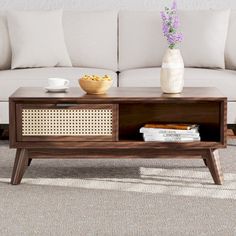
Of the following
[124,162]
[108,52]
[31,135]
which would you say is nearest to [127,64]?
[108,52]

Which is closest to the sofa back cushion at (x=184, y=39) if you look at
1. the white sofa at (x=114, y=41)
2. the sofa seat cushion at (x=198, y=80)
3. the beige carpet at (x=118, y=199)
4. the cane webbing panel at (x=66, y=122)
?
the white sofa at (x=114, y=41)

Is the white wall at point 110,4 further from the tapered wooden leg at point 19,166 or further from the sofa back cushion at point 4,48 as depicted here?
the tapered wooden leg at point 19,166

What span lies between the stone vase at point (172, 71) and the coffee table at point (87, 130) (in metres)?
0.08

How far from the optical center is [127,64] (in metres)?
4.96

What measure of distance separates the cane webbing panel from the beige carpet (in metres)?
0.24

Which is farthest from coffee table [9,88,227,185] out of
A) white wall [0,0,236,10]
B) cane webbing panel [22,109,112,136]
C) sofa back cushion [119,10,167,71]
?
white wall [0,0,236,10]

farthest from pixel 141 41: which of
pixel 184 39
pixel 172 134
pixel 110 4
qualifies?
pixel 172 134

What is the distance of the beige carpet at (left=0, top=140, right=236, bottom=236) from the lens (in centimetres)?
270

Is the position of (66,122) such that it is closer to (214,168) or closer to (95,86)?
(95,86)

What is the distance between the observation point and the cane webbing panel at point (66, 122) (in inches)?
134

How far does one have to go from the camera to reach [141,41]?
4.95 metres

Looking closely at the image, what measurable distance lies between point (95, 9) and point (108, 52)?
54 centimetres

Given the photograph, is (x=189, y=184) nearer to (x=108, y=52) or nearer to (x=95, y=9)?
(x=108, y=52)

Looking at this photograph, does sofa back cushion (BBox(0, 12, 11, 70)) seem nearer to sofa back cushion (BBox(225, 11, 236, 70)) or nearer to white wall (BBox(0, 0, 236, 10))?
white wall (BBox(0, 0, 236, 10))
